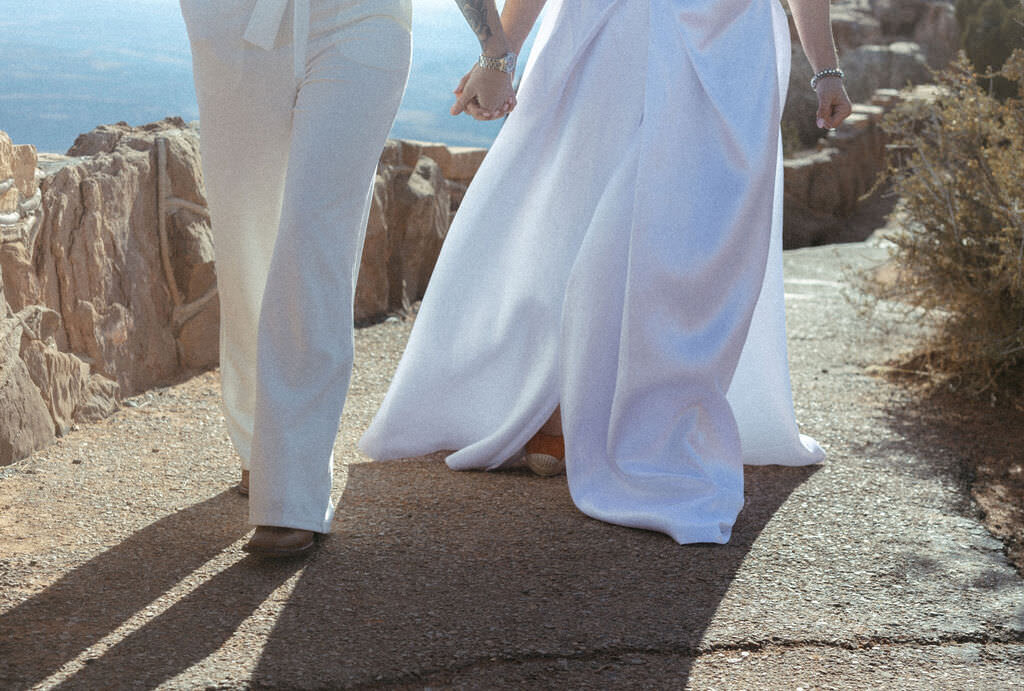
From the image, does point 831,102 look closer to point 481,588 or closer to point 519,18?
point 519,18

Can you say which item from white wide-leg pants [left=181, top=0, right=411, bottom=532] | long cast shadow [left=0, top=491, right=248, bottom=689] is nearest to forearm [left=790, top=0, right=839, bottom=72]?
white wide-leg pants [left=181, top=0, right=411, bottom=532]

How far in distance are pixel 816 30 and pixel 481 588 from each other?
174 cm

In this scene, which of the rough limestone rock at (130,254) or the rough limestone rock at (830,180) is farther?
the rough limestone rock at (830,180)

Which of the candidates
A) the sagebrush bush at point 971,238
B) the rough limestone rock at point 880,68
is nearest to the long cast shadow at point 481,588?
the sagebrush bush at point 971,238

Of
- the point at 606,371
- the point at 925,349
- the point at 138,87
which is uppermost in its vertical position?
the point at 138,87

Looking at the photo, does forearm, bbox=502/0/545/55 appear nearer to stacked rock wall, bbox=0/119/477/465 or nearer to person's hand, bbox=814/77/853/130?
person's hand, bbox=814/77/853/130

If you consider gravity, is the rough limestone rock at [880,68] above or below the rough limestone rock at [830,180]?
above

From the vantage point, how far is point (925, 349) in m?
4.35

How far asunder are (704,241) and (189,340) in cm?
197

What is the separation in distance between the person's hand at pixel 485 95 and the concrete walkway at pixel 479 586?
94cm

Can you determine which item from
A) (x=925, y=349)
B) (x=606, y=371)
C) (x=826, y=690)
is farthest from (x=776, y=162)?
(x=925, y=349)

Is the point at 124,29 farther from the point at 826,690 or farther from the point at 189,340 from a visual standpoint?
the point at 826,690

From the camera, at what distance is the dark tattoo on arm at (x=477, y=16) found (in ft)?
8.09

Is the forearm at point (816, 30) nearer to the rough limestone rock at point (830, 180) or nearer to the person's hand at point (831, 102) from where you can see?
the person's hand at point (831, 102)
